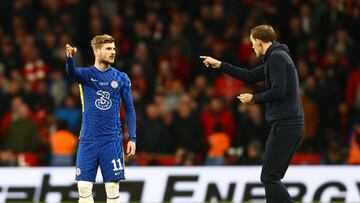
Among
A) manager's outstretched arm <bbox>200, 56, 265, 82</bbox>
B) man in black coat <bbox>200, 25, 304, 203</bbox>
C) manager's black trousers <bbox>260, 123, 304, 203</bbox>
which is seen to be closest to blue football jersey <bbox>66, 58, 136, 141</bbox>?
manager's outstretched arm <bbox>200, 56, 265, 82</bbox>

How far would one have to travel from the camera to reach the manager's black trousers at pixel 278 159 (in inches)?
Result: 352

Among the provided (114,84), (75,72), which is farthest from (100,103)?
(75,72)

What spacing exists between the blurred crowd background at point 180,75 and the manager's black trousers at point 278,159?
572 centimetres

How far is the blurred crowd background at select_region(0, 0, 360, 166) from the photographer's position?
15.7 meters

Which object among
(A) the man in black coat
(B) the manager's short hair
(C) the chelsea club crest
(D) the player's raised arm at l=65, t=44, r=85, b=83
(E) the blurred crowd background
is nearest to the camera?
(A) the man in black coat

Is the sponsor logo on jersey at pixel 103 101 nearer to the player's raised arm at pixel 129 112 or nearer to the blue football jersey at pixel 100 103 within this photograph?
the blue football jersey at pixel 100 103

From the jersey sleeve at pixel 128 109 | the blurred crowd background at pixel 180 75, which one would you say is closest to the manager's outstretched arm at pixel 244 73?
the jersey sleeve at pixel 128 109

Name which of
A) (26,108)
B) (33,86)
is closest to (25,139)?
(26,108)

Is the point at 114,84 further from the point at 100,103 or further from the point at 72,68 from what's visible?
the point at 72,68

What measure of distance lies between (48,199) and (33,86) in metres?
4.17

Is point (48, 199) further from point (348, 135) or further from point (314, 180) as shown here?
point (348, 135)

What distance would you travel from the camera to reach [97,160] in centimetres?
945

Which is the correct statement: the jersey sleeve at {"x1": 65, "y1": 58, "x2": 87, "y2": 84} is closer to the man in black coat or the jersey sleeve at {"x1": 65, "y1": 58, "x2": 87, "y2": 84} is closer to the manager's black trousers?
the man in black coat

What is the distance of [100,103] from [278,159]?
1804mm
